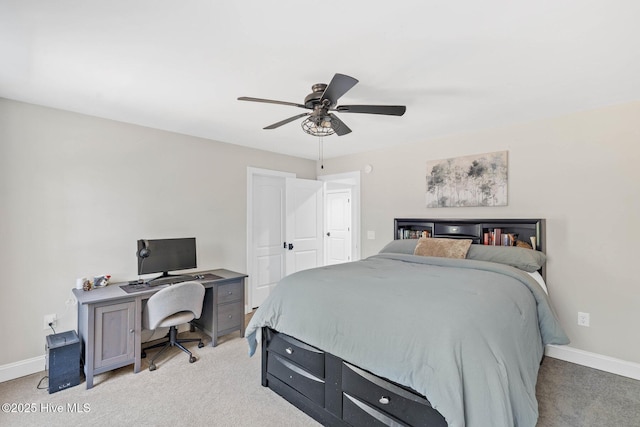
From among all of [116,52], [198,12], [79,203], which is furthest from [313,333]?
[79,203]

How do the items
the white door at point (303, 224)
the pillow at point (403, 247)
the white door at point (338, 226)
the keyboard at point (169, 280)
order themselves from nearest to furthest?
the keyboard at point (169, 280)
the pillow at point (403, 247)
the white door at point (303, 224)
the white door at point (338, 226)

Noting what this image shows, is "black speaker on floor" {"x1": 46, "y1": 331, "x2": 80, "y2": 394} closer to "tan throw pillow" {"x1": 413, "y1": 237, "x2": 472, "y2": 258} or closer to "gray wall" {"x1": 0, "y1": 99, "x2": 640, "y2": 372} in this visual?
"gray wall" {"x1": 0, "y1": 99, "x2": 640, "y2": 372}

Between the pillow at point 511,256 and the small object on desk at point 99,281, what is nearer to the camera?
the pillow at point 511,256

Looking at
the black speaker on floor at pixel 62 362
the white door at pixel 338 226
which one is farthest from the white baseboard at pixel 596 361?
the black speaker on floor at pixel 62 362

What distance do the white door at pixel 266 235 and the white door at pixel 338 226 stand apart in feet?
7.19

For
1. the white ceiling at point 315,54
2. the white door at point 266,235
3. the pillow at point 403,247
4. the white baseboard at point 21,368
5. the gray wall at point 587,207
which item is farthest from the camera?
the white door at point 266,235

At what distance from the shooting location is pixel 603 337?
2801mm

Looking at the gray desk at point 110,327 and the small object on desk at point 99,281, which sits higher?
the small object on desk at point 99,281

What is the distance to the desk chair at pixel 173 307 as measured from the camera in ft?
9.04

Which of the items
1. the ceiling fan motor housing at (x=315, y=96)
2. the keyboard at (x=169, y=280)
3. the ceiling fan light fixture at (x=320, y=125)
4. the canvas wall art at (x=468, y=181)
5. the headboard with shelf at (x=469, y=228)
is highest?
the ceiling fan motor housing at (x=315, y=96)

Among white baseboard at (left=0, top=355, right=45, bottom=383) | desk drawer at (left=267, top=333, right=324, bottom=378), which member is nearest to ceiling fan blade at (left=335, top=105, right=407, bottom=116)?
desk drawer at (left=267, top=333, right=324, bottom=378)

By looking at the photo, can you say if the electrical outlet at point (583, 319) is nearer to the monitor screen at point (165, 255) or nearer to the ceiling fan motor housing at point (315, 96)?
the ceiling fan motor housing at point (315, 96)

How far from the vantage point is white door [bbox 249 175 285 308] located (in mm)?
4500

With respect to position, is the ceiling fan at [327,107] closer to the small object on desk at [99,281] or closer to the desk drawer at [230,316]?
the desk drawer at [230,316]
